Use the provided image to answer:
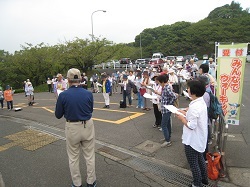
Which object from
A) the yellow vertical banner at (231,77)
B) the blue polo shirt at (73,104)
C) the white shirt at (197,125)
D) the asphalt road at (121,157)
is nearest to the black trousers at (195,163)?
the white shirt at (197,125)

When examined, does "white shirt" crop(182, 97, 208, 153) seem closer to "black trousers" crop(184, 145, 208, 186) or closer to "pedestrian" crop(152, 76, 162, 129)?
"black trousers" crop(184, 145, 208, 186)

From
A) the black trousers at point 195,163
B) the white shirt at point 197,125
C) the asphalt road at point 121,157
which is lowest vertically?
the asphalt road at point 121,157

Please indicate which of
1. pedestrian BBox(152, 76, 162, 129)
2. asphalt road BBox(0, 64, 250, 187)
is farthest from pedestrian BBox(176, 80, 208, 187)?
pedestrian BBox(152, 76, 162, 129)

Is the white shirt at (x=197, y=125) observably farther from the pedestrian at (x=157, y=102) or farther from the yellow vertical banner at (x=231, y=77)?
the pedestrian at (x=157, y=102)

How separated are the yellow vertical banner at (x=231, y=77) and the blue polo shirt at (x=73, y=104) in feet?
11.2

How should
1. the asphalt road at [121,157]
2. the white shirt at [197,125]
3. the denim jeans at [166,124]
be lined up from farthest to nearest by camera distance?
1. the denim jeans at [166,124]
2. the asphalt road at [121,157]
3. the white shirt at [197,125]

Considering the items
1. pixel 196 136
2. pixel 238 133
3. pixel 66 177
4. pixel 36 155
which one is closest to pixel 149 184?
pixel 196 136

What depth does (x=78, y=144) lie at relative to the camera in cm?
336

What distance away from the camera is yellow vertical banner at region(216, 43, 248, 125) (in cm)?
473

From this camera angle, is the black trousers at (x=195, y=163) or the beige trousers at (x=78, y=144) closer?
the black trousers at (x=195, y=163)

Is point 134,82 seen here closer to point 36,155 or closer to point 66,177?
point 36,155

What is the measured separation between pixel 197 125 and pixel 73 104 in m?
1.87

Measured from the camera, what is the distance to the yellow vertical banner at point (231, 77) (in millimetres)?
4734

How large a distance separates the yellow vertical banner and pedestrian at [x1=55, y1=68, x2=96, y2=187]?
336 centimetres
